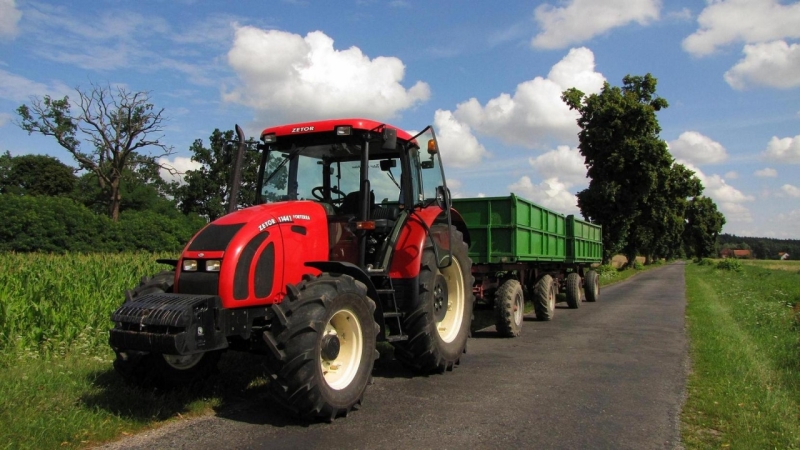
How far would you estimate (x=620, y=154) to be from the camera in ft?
108

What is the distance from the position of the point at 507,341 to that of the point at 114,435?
6.48 m

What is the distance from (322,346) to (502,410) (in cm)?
A: 185

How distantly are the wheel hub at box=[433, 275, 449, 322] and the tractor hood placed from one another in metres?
1.90

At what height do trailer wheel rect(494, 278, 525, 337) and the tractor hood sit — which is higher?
the tractor hood

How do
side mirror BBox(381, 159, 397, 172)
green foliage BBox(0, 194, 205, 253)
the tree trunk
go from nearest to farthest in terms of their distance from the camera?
side mirror BBox(381, 159, 397, 172) → green foliage BBox(0, 194, 205, 253) → the tree trunk

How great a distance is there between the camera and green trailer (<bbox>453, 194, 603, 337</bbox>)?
10.2 m

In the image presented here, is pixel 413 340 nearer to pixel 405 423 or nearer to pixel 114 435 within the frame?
pixel 405 423

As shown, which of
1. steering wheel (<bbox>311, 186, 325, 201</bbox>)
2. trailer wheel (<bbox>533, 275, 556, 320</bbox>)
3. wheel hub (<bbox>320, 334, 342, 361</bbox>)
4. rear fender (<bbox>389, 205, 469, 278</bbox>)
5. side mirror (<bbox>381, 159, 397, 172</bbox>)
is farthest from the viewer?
trailer wheel (<bbox>533, 275, 556, 320</bbox>)

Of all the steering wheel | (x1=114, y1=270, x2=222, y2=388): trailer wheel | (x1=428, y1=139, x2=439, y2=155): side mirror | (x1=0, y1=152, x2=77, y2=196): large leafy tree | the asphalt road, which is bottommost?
the asphalt road

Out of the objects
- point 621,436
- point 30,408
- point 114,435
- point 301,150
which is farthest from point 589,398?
point 30,408

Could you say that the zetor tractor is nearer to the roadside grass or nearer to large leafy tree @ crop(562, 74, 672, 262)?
the roadside grass

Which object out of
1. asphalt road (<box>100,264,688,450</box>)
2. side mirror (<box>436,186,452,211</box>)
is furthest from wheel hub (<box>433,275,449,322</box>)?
side mirror (<box>436,186,452,211</box>)

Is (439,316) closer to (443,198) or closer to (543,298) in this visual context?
(443,198)

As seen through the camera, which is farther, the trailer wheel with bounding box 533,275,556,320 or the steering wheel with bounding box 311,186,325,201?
the trailer wheel with bounding box 533,275,556,320
